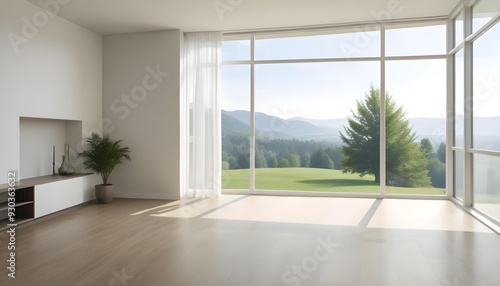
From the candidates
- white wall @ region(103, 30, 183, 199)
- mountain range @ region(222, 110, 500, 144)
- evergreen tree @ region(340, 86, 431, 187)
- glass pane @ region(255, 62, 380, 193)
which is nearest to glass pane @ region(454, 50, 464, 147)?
mountain range @ region(222, 110, 500, 144)

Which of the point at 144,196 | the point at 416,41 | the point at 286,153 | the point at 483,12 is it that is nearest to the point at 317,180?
the point at 286,153

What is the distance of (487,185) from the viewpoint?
4875 mm

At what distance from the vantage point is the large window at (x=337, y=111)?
7008 millimetres

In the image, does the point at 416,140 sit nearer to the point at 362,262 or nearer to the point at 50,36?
→ the point at 362,262

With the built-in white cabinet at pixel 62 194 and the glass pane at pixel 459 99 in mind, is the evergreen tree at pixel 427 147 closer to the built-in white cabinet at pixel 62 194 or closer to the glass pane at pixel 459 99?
the glass pane at pixel 459 99

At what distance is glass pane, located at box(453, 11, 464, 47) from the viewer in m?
5.70

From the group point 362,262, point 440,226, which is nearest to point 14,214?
point 362,262

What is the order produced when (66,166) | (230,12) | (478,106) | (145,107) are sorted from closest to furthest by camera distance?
(478,106), (230,12), (66,166), (145,107)

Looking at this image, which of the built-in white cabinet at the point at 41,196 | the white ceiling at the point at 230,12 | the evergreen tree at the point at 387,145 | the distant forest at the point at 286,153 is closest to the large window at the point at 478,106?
the white ceiling at the point at 230,12

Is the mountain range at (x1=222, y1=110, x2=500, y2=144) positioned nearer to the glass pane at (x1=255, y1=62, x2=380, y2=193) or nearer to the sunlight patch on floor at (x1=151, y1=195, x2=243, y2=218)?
the glass pane at (x1=255, y1=62, x2=380, y2=193)

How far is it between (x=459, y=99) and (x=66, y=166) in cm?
647

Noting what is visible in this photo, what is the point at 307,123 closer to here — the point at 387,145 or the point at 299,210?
the point at 387,145

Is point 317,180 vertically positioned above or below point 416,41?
below

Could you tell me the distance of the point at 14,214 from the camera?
4.95 metres
